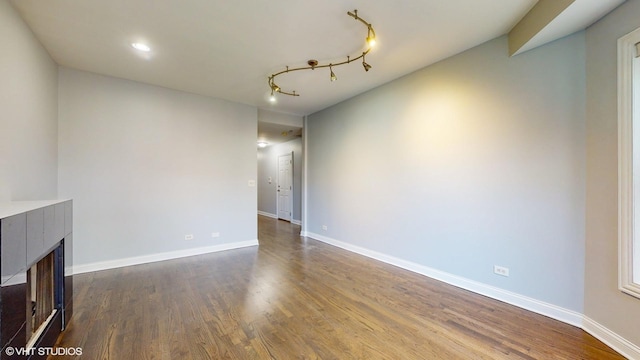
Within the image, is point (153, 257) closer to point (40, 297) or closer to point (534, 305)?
point (40, 297)

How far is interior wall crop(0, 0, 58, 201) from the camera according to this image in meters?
2.18

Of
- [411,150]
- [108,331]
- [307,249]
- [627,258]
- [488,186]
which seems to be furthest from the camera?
[307,249]

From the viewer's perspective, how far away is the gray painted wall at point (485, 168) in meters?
2.37

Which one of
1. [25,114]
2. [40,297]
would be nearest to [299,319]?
[40,297]

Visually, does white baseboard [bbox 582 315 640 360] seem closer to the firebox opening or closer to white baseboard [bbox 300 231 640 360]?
white baseboard [bbox 300 231 640 360]

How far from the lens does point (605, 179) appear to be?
82.2 inches

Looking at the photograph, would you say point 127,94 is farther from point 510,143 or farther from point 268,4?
point 510,143

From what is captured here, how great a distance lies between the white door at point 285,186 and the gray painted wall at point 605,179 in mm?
6524

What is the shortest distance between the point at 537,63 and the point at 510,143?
2.65 ft

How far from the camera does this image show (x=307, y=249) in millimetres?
4844

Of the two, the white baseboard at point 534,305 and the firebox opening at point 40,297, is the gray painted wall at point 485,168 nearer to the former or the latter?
the white baseboard at point 534,305

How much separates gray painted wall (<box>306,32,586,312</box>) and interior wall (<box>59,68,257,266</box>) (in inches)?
95.7

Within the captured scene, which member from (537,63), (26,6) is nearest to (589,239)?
(537,63)

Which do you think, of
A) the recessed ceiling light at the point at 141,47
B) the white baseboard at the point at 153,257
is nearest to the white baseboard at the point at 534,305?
the white baseboard at the point at 153,257
